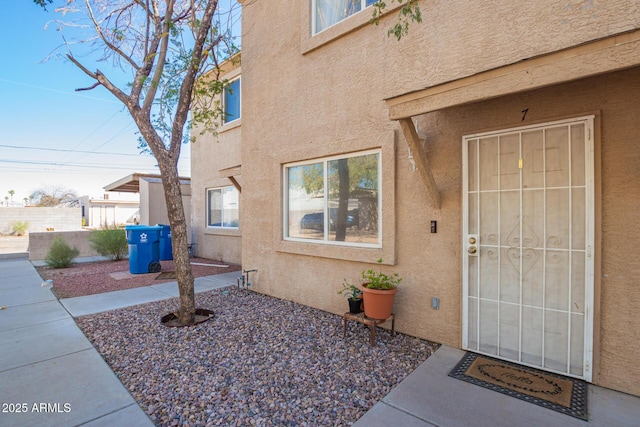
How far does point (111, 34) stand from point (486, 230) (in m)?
7.80

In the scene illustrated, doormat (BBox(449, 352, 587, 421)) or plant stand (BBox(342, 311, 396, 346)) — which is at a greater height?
plant stand (BBox(342, 311, 396, 346))

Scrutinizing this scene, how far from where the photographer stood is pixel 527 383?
3037 millimetres

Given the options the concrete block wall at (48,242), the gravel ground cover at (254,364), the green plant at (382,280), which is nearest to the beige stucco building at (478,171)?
the green plant at (382,280)

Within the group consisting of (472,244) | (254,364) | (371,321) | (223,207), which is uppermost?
(223,207)

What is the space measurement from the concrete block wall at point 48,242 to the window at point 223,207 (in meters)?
5.17

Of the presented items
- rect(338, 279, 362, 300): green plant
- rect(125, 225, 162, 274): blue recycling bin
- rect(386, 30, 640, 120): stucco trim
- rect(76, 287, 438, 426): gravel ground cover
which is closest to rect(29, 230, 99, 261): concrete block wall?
rect(125, 225, 162, 274): blue recycling bin

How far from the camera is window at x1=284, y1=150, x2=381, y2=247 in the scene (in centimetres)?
463

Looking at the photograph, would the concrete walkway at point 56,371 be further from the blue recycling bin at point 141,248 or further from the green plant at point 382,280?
the green plant at point 382,280

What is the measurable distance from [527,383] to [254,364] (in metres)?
2.72

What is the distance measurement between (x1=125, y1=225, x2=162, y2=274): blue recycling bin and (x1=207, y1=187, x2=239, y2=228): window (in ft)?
6.72

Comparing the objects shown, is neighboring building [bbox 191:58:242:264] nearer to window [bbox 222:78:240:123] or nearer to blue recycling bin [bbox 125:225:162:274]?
window [bbox 222:78:240:123]

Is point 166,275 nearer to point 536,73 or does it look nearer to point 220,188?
point 220,188

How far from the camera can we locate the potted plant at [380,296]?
396 centimetres

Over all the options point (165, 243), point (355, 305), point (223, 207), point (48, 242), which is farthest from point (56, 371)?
point (48, 242)
